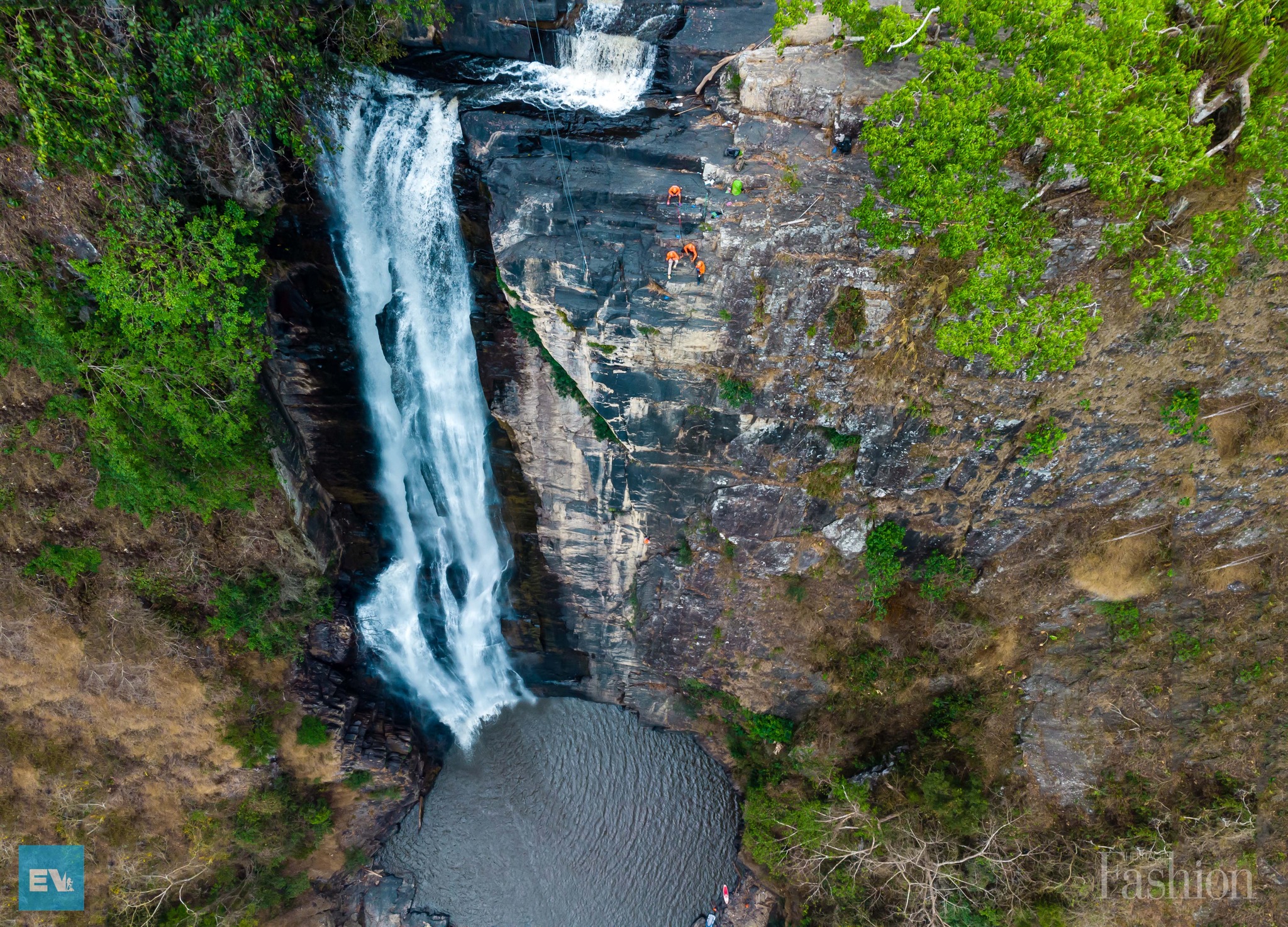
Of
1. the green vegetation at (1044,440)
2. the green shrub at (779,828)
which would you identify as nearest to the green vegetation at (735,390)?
the green vegetation at (1044,440)

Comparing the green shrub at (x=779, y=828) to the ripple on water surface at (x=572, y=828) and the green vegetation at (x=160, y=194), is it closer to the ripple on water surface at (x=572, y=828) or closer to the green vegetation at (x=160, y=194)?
the ripple on water surface at (x=572, y=828)

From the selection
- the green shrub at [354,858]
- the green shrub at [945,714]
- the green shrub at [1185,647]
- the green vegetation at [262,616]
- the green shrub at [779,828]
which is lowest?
the green shrub at [354,858]

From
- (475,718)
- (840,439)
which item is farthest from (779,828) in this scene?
(840,439)

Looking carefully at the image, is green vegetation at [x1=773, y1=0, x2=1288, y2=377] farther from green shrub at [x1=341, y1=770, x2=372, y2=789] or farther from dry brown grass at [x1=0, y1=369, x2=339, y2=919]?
green shrub at [x1=341, y1=770, x2=372, y2=789]

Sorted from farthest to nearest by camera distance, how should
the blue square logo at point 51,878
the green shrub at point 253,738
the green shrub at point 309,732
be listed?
1. the green shrub at point 309,732
2. the green shrub at point 253,738
3. the blue square logo at point 51,878

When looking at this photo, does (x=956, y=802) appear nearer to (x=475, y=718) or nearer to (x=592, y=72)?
(x=475, y=718)

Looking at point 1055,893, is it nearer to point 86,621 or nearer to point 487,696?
point 487,696

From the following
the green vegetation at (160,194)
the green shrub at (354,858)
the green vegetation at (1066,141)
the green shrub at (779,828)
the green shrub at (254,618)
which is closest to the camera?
the green vegetation at (1066,141)
